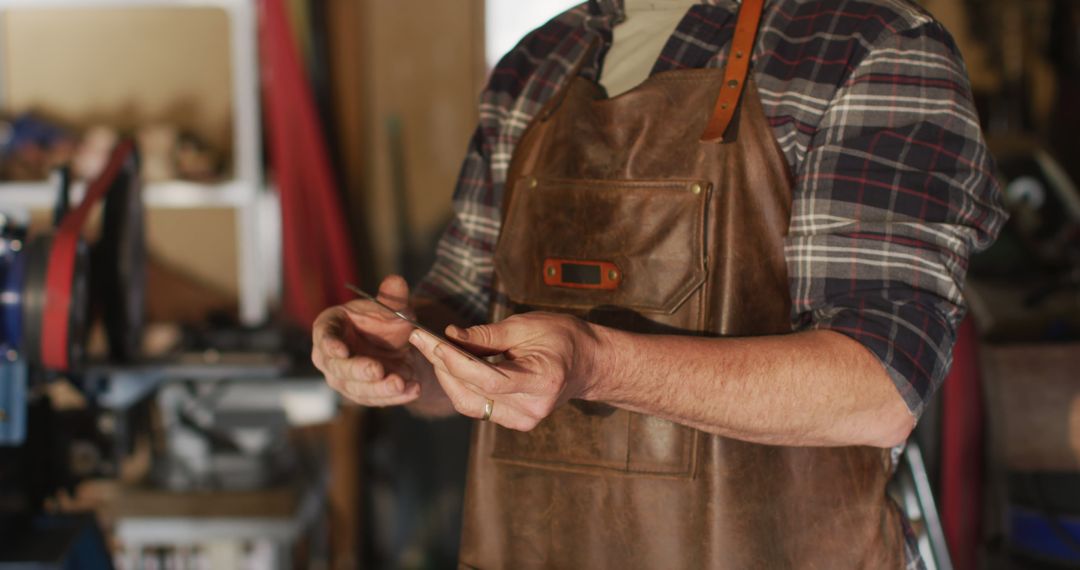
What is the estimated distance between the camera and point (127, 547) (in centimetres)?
262

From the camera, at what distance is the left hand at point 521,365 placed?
1008mm

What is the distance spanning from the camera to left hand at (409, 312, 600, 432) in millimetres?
1008

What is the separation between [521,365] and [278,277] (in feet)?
9.14

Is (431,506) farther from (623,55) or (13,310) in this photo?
(623,55)

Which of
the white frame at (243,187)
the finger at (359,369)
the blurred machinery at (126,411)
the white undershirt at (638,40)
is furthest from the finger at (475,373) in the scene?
the white frame at (243,187)

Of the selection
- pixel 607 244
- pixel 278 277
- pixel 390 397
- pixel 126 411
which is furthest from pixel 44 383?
pixel 278 277

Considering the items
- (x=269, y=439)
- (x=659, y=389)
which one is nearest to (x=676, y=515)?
(x=659, y=389)

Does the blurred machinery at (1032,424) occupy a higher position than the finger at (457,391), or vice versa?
the finger at (457,391)

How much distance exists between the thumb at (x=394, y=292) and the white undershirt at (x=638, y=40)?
395mm

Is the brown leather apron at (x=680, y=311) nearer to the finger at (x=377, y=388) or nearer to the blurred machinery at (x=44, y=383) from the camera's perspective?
the finger at (x=377, y=388)

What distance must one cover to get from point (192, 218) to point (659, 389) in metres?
3.08

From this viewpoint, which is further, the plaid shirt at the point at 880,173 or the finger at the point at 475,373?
the plaid shirt at the point at 880,173

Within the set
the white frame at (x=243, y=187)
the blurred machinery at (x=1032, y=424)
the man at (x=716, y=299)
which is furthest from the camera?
the white frame at (x=243, y=187)

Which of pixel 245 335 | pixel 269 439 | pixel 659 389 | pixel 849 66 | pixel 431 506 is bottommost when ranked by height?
pixel 431 506
